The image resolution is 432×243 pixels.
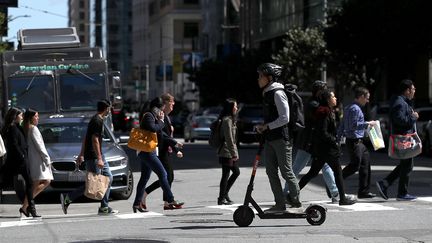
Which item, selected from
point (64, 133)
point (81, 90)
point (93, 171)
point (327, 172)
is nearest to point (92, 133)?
point (93, 171)

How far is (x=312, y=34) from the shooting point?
56.0 meters

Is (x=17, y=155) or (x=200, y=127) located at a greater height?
(x=17, y=155)

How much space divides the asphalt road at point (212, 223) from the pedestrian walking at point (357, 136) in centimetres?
54

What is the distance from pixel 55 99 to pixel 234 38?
8128 cm

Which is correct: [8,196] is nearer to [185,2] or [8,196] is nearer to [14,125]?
[14,125]

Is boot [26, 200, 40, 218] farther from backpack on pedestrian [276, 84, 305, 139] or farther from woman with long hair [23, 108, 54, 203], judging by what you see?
backpack on pedestrian [276, 84, 305, 139]

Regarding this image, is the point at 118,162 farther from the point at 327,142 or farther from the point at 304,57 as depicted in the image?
the point at 304,57

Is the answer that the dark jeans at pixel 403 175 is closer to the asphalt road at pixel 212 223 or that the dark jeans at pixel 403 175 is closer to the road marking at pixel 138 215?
the asphalt road at pixel 212 223

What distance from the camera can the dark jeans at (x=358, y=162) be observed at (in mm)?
17016

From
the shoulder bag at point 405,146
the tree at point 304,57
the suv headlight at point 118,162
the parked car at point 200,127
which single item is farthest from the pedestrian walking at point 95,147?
the tree at point 304,57

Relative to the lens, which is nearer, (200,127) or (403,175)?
(403,175)

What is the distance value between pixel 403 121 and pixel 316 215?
4.02m

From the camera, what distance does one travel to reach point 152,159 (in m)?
15.9

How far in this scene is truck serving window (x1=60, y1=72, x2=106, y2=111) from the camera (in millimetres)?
24641
